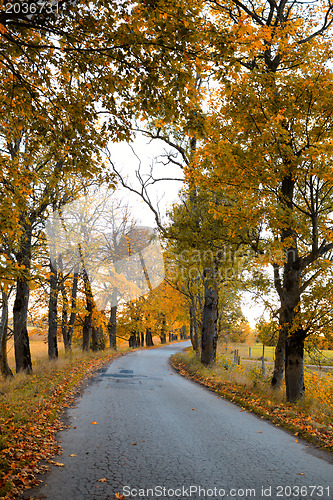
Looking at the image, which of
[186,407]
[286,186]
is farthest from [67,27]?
[186,407]

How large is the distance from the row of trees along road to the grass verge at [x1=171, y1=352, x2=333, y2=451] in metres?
0.81

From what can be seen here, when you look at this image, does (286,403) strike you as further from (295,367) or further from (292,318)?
(292,318)

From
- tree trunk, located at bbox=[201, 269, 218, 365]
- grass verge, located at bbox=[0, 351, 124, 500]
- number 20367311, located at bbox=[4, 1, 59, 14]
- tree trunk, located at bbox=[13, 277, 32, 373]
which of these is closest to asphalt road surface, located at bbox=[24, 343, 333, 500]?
grass verge, located at bbox=[0, 351, 124, 500]

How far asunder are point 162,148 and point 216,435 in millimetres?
13803

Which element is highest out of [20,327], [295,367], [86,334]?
[20,327]

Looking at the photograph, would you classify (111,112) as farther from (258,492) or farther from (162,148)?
(162,148)

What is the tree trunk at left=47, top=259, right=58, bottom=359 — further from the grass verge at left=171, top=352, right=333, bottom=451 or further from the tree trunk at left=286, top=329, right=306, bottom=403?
the tree trunk at left=286, top=329, right=306, bottom=403

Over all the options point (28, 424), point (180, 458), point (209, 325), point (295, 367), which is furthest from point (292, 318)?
point (209, 325)

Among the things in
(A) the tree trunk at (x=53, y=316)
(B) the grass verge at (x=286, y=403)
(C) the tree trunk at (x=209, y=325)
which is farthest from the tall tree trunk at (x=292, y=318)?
(A) the tree trunk at (x=53, y=316)

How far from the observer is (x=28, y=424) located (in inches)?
234

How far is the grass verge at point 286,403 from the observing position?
650cm

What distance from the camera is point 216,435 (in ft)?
20.0

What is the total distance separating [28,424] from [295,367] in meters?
6.82

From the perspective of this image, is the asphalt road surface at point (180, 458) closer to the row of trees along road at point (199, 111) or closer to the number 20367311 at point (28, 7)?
the row of trees along road at point (199, 111)
